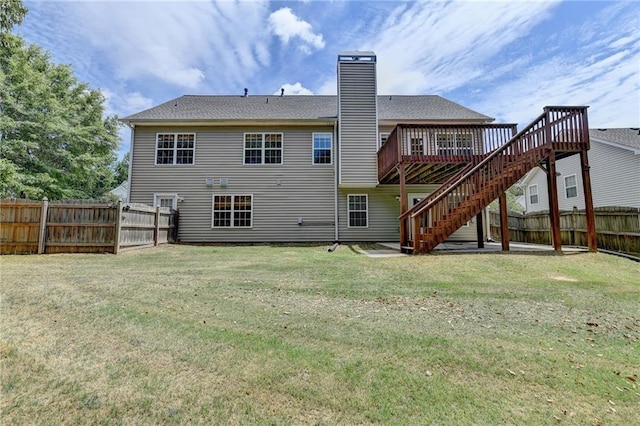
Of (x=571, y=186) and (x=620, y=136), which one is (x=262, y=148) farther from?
(x=620, y=136)

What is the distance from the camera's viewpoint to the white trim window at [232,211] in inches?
528

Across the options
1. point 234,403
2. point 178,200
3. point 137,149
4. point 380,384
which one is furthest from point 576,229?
point 137,149

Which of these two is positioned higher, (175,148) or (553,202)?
(175,148)

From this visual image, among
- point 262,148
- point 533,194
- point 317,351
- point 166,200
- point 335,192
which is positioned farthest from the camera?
point 533,194

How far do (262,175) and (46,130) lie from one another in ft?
48.6

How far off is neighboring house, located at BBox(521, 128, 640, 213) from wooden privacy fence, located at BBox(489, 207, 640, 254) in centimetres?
236

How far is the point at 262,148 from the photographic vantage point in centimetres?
1367

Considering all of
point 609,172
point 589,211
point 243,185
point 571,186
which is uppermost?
point 609,172

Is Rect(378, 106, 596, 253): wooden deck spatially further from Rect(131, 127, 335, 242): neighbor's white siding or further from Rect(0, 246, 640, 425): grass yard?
Rect(131, 127, 335, 242): neighbor's white siding

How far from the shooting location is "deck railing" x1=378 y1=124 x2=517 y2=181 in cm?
995

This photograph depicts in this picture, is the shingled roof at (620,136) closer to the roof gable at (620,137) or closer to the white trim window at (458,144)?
the roof gable at (620,137)

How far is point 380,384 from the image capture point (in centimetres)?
228

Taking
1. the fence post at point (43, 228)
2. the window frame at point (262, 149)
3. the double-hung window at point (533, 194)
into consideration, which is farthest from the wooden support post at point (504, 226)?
the fence post at point (43, 228)

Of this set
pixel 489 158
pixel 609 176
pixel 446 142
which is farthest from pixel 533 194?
pixel 489 158
